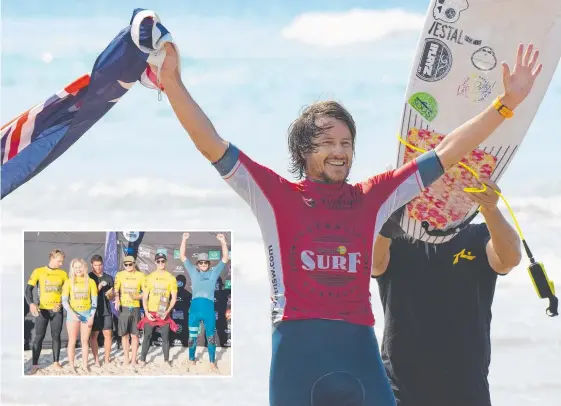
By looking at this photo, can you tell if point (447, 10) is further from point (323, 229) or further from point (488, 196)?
point (323, 229)

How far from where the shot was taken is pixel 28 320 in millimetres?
10453

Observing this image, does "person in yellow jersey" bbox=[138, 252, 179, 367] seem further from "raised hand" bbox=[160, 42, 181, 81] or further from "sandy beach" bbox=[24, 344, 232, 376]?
"raised hand" bbox=[160, 42, 181, 81]

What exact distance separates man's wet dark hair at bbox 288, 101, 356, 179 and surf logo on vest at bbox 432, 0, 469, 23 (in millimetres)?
1497

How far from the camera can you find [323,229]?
3.17 meters

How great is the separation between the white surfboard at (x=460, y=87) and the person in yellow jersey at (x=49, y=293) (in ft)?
21.3

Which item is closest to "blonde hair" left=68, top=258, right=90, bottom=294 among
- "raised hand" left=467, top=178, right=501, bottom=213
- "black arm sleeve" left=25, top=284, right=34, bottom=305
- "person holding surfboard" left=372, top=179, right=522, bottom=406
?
"black arm sleeve" left=25, top=284, right=34, bottom=305

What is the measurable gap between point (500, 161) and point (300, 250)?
6.05 feet

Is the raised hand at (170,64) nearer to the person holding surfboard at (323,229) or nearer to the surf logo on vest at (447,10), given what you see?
the person holding surfboard at (323,229)

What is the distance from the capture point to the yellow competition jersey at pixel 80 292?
10336 mm

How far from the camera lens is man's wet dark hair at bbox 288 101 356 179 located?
3289 millimetres

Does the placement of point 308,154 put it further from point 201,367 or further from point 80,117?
point 201,367

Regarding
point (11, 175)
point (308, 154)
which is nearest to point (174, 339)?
point (11, 175)

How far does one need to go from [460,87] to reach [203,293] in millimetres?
6157

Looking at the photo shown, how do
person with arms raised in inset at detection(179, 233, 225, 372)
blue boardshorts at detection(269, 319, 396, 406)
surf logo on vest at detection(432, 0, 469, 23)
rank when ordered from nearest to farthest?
blue boardshorts at detection(269, 319, 396, 406), surf logo on vest at detection(432, 0, 469, 23), person with arms raised in inset at detection(179, 233, 225, 372)
